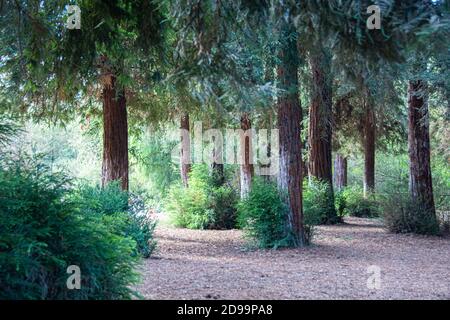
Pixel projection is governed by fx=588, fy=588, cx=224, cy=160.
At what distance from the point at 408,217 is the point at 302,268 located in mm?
6512

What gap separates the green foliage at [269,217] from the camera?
1218 centimetres

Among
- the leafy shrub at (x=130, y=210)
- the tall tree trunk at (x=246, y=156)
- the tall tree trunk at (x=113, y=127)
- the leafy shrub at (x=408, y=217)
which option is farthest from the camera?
the tall tree trunk at (x=246, y=156)

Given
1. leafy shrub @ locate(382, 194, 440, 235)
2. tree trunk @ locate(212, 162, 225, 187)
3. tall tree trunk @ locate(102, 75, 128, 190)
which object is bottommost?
leafy shrub @ locate(382, 194, 440, 235)

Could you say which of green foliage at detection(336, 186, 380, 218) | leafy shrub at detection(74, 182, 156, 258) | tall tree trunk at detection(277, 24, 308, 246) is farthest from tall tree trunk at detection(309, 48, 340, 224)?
leafy shrub at detection(74, 182, 156, 258)

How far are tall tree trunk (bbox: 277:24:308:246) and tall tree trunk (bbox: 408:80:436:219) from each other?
4514 millimetres

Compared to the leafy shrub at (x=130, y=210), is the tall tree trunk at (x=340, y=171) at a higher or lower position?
higher

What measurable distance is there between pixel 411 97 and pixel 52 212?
12.2 meters

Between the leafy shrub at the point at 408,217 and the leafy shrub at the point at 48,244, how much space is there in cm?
1085

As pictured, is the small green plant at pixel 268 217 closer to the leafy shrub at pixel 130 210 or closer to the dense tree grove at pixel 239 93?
the dense tree grove at pixel 239 93

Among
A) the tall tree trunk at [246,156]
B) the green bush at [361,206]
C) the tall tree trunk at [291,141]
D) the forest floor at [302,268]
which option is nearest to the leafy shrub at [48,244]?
the forest floor at [302,268]

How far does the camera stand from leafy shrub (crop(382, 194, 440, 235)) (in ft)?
49.4

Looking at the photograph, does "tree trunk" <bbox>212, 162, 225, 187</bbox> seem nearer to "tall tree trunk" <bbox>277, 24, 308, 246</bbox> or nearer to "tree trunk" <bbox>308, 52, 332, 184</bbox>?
"tree trunk" <bbox>308, 52, 332, 184</bbox>
